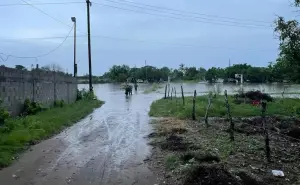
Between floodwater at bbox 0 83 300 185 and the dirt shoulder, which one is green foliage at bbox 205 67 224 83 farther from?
floodwater at bbox 0 83 300 185

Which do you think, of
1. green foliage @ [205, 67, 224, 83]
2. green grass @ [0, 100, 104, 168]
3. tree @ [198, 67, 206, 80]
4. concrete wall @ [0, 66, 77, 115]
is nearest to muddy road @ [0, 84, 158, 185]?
green grass @ [0, 100, 104, 168]

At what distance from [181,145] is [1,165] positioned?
490cm

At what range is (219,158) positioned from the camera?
28.9 feet

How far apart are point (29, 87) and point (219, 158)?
13.3 meters

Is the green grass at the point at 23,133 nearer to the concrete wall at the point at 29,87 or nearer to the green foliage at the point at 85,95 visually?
the concrete wall at the point at 29,87

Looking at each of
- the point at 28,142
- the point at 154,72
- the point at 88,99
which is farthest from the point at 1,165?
the point at 154,72

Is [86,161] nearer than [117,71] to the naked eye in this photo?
Yes

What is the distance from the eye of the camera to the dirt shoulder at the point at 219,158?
7.37 meters

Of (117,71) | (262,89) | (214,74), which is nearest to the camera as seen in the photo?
(262,89)

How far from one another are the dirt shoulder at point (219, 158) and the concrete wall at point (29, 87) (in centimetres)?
681

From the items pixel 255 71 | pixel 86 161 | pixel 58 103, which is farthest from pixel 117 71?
pixel 86 161

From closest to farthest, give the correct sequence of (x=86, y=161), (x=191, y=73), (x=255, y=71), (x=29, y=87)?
(x=86, y=161), (x=29, y=87), (x=255, y=71), (x=191, y=73)

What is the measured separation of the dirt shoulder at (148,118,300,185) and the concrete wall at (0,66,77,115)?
22.3 feet

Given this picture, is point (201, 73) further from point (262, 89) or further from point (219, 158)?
point (219, 158)
